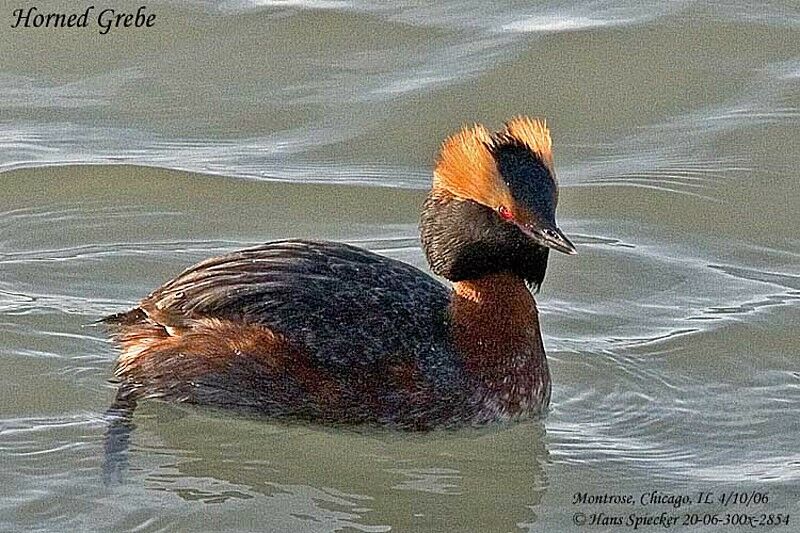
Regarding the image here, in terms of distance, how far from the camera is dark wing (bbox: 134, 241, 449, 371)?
7215mm

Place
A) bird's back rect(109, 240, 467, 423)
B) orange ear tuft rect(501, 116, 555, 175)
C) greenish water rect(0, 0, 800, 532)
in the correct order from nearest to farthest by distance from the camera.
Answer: greenish water rect(0, 0, 800, 532) < bird's back rect(109, 240, 467, 423) < orange ear tuft rect(501, 116, 555, 175)

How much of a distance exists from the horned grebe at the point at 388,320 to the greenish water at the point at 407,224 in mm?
142

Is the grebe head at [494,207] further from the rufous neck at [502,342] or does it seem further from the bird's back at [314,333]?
the bird's back at [314,333]

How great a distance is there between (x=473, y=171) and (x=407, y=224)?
203 cm

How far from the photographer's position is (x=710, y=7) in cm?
1167

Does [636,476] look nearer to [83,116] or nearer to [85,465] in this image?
[85,465]

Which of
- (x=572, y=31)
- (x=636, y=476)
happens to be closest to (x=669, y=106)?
(x=572, y=31)

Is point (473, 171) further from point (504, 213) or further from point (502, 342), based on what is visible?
point (502, 342)

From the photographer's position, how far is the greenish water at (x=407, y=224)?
23.0 feet

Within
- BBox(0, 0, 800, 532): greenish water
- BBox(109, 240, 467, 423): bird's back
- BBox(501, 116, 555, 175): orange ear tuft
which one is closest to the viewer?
BBox(0, 0, 800, 532): greenish water

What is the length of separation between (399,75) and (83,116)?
1840mm

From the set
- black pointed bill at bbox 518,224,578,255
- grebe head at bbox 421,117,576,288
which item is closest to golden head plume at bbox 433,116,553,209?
grebe head at bbox 421,117,576,288

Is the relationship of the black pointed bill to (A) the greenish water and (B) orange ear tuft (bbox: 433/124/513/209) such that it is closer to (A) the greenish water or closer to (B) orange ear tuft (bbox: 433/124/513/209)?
(B) orange ear tuft (bbox: 433/124/513/209)

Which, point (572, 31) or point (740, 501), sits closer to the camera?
point (740, 501)
